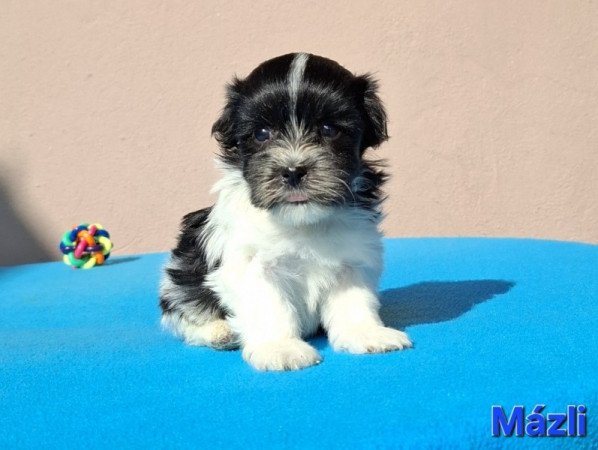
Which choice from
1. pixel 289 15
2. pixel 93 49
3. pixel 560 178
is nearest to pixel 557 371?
pixel 560 178

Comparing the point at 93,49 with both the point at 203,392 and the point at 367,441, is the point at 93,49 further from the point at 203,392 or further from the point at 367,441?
the point at 367,441

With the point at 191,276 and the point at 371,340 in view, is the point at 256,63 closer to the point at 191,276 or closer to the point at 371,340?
the point at 191,276

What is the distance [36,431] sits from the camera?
7.30ft

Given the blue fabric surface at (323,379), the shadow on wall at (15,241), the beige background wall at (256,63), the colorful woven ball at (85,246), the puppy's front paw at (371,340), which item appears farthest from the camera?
the shadow on wall at (15,241)

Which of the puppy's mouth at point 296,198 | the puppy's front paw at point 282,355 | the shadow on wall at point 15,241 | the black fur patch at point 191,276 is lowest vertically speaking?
the shadow on wall at point 15,241

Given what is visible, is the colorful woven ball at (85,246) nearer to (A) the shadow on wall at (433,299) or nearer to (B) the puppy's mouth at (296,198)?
(A) the shadow on wall at (433,299)

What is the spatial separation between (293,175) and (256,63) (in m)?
4.05

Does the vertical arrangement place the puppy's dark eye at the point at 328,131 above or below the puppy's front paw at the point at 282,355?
above

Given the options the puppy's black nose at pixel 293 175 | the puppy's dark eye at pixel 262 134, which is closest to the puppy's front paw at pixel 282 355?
the puppy's black nose at pixel 293 175

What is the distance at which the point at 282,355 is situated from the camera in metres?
2.70

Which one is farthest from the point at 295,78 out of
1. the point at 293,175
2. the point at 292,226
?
the point at 292,226

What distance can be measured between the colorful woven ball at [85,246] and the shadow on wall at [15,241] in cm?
105

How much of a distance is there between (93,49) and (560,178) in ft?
13.3

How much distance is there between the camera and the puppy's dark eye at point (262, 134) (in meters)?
2.87
